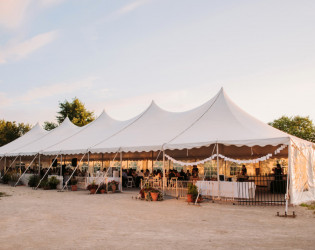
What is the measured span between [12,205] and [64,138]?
30.7ft

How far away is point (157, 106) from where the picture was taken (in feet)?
54.5

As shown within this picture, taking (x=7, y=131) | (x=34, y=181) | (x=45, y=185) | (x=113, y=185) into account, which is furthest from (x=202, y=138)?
(x=7, y=131)

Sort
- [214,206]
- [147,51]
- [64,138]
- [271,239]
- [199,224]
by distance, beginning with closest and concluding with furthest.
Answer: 1. [271,239]
2. [199,224]
3. [214,206]
4. [147,51]
5. [64,138]

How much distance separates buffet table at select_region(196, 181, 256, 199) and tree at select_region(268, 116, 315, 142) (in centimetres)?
4032

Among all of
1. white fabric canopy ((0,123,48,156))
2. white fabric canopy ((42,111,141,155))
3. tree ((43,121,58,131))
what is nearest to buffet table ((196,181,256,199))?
white fabric canopy ((42,111,141,155))

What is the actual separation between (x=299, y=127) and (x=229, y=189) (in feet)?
137

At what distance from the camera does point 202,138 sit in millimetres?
11414

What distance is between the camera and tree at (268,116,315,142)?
47.1 metres

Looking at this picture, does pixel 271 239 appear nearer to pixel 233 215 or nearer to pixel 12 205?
pixel 233 215

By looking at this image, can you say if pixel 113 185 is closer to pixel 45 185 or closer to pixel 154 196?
pixel 154 196

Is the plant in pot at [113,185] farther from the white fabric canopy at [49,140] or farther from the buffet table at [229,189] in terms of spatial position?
the white fabric canopy at [49,140]

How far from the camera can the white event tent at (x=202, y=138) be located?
34.1 ft

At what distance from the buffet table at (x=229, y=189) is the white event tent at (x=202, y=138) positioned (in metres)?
0.88


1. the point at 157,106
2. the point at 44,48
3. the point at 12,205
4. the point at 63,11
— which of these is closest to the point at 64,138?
the point at 157,106
